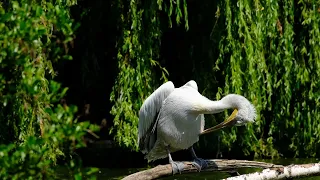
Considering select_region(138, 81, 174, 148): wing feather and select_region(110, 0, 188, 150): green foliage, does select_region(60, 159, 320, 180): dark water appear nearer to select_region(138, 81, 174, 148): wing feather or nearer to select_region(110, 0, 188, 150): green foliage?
select_region(110, 0, 188, 150): green foliage

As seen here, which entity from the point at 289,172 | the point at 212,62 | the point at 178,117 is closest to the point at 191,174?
the point at 212,62

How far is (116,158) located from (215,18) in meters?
2.85

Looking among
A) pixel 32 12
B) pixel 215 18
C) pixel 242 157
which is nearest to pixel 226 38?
pixel 215 18

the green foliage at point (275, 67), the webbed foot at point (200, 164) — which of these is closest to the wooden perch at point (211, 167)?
the webbed foot at point (200, 164)

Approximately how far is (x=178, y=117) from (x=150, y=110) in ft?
1.47

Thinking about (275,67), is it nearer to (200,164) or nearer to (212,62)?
(212,62)

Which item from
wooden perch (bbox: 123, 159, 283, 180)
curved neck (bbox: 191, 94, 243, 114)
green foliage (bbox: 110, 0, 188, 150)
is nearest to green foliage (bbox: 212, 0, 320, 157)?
green foliage (bbox: 110, 0, 188, 150)

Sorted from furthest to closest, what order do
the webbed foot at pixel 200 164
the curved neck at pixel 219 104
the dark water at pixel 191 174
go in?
1. the dark water at pixel 191 174
2. the curved neck at pixel 219 104
3. the webbed foot at pixel 200 164

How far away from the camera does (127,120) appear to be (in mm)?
9398

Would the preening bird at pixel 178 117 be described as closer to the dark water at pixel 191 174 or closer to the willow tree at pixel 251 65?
the willow tree at pixel 251 65

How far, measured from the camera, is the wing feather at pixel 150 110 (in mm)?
7684

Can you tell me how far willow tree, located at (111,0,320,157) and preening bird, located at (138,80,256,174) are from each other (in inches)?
59.4

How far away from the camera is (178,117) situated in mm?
7438

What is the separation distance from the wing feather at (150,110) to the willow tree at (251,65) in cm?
Result: 151
